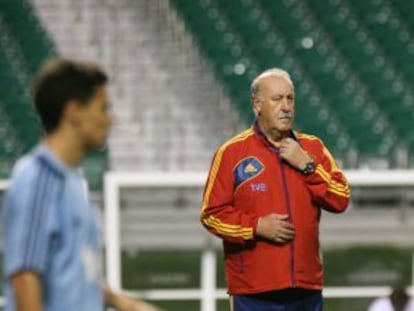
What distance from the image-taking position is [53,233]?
8.39 ft

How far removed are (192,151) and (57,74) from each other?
8.08 metres

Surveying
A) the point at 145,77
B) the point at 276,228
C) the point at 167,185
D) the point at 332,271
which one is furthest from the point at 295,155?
the point at 145,77

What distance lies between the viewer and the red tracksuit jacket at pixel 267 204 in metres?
4.74

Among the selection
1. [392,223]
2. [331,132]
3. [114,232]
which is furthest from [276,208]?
[331,132]

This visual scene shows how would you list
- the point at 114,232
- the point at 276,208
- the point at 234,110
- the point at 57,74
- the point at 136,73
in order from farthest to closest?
1. the point at 136,73
2. the point at 234,110
3. the point at 114,232
4. the point at 276,208
5. the point at 57,74

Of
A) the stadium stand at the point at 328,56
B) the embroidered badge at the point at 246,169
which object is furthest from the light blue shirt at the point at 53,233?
the stadium stand at the point at 328,56

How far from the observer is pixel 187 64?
12.1 m

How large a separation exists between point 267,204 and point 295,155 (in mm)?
230

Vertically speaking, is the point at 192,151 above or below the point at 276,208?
above

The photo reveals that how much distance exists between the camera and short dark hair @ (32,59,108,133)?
255cm

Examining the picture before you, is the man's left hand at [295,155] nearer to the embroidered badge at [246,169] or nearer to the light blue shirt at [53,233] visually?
the embroidered badge at [246,169]

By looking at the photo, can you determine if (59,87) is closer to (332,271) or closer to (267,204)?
(267,204)

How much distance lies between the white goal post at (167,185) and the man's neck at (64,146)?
5503 millimetres

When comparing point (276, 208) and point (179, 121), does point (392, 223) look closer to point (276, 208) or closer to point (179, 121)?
point (179, 121)
